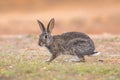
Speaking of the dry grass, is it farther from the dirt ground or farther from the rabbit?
the rabbit

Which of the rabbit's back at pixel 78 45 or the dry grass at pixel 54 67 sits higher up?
the rabbit's back at pixel 78 45

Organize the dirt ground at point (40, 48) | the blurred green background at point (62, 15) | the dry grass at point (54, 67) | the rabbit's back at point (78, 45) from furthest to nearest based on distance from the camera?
the blurred green background at point (62, 15)
the dirt ground at point (40, 48)
the rabbit's back at point (78, 45)
the dry grass at point (54, 67)

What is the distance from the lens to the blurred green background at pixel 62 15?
32938 mm

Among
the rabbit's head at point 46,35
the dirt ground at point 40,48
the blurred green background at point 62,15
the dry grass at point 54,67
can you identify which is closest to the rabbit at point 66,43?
the rabbit's head at point 46,35

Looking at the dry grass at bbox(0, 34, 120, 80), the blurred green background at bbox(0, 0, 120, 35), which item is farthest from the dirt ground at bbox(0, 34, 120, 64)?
the blurred green background at bbox(0, 0, 120, 35)

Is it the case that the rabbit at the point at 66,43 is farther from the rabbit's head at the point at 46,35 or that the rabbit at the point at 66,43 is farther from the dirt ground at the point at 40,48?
the dirt ground at the point at 40,48

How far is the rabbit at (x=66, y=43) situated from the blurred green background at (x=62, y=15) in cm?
1518

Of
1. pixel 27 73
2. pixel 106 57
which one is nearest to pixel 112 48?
pixel 106 57

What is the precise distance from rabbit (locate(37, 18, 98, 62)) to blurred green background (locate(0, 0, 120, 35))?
15183 mm

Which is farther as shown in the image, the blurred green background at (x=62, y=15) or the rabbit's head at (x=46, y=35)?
the blurred green background at (x=62, y=15)

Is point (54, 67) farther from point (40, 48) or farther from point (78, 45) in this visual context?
point (40, 48)

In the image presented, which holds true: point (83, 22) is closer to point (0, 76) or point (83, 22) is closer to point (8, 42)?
point (8, 42)

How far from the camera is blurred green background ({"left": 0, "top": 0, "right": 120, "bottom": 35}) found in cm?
3294

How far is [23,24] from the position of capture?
Result: 3350cm
